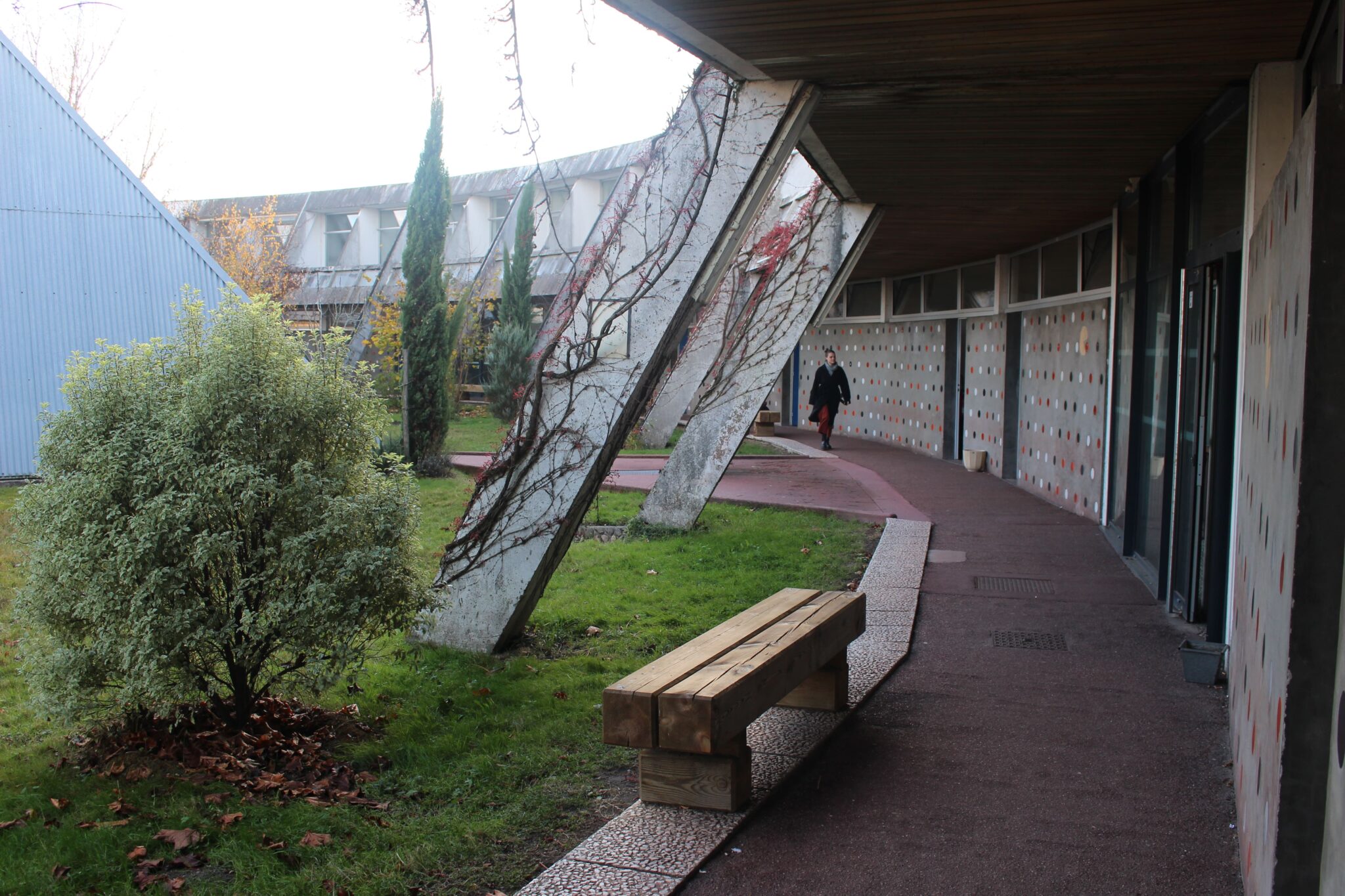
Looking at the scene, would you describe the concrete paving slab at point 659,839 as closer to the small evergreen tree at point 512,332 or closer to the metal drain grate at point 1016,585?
the metal drain grate at point 1016,585

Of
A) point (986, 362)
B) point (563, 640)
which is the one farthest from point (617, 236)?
point (986, 362)

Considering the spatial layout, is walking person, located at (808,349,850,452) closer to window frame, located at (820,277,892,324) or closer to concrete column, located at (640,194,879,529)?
window frame, located at (820,277,892,324)

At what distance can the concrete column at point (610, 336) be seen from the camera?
5469mm

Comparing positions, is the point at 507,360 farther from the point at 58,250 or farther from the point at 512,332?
the point at 58,250

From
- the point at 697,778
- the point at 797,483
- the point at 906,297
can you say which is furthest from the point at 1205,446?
the point at 906,297

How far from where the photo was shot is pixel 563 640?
627cm

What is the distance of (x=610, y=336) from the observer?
5523mm

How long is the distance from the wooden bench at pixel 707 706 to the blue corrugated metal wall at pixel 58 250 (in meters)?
11.6

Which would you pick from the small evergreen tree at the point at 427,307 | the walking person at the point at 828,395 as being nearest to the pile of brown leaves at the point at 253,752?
the small evergreen tree at the point at 427,307

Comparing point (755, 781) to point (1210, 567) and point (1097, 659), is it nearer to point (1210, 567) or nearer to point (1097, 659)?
point (1097, 659)

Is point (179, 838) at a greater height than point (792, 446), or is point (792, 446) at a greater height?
point (792, 446)

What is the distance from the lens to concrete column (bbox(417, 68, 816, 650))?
5469mm

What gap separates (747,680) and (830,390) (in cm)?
1460

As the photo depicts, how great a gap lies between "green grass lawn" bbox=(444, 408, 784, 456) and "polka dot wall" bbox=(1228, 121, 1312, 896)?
1123 centimetres
